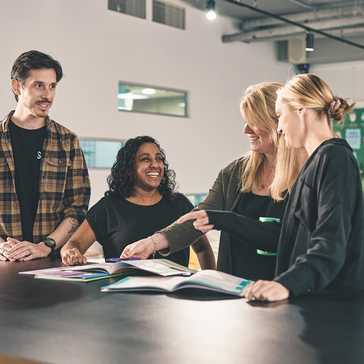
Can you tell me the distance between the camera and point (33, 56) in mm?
2969

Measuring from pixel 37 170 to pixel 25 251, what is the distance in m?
0.42

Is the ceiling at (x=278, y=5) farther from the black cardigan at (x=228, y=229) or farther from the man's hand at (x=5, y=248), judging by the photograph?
the man's hand at (x=5, y=248)

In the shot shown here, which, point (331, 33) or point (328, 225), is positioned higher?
point (331, 33)

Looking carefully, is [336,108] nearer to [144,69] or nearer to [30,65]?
[30,65]

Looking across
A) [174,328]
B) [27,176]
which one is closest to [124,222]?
[27,176]

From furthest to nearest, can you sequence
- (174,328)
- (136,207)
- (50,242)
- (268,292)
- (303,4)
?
(303,4), (136,207), (50,242), (268,292), (174,328)

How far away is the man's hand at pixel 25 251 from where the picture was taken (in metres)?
2.62

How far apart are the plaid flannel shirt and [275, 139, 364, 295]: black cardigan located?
4.17ft

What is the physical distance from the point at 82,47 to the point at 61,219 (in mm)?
5266

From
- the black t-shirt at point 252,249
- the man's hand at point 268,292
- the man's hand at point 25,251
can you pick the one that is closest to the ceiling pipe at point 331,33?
the black t-shirt at point 252,249

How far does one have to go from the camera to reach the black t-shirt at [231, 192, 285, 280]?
239 centimetres

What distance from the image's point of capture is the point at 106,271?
2.18 meters

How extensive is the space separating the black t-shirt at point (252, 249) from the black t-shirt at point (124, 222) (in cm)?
52

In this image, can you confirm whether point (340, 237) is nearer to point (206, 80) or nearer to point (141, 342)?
point (141, 342)
